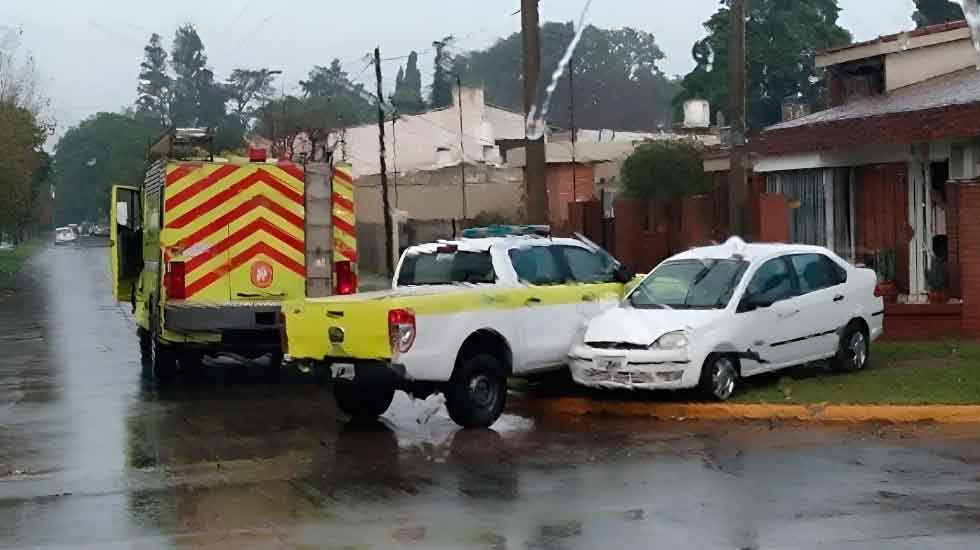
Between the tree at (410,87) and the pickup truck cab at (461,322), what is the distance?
68.8 metres

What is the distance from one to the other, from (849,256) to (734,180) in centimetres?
410

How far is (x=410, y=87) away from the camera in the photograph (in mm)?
111125

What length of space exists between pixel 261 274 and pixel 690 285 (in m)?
5.46

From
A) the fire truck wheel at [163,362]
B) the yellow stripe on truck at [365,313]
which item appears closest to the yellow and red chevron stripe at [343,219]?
the fire truck wheel at [163,362]

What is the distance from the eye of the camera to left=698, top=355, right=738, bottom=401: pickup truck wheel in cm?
1339

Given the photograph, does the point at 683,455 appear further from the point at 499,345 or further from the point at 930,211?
the point at 930,211

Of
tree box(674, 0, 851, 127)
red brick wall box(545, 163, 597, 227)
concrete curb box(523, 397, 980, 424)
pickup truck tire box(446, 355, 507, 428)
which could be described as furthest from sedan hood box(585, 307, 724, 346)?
tree box(674, 0, 851, 127)

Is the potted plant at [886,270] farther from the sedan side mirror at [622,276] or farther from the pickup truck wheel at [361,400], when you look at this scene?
the pickup truck wheel at [361,400]

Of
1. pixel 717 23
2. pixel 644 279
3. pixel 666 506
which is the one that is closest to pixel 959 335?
pixel 644 279

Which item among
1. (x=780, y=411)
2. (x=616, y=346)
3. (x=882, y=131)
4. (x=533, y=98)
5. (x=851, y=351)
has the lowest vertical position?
(x=780, y=411)

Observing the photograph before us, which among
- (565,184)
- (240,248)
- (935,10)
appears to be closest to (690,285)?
(240,248)

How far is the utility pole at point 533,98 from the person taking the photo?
725 inches

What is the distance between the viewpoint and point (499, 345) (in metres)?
13.3

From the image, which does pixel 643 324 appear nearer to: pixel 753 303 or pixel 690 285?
pixel 690 285
